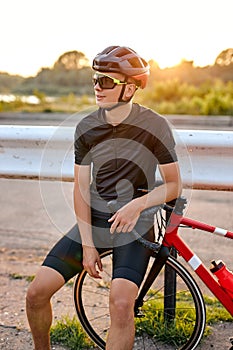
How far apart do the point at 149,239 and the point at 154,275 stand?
21 cm

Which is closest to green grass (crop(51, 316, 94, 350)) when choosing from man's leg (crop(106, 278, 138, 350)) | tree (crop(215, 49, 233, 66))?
man's leg (crop(106, 278, 138, 350))

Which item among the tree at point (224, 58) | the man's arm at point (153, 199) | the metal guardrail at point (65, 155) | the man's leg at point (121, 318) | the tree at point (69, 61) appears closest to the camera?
the man's leg at point (121, 318)

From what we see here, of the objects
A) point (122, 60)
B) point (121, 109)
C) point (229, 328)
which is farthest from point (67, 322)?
point (122, 60)

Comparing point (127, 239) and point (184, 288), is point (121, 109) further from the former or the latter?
point (184, 288)

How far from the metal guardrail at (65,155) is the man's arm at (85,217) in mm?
826

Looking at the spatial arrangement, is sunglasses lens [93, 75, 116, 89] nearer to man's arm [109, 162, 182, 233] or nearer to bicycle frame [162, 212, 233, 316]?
man's arm [109, 162, 182, 233]

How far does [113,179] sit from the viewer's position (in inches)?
138

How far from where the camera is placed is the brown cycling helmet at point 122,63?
3387 millimetres

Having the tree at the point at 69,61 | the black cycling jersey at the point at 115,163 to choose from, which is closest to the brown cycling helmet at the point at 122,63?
the black cycling jersey at the point at 115,163

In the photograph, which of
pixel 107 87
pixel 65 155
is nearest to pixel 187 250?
pixel 107 87

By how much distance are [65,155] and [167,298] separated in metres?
1.23

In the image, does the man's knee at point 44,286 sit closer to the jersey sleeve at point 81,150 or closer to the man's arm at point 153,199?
the man's arm at point 153,199

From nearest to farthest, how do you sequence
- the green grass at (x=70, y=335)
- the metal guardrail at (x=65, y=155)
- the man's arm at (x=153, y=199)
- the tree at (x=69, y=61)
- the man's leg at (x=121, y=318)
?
the man's leg at (x=121, y=318) → the man's arm at (x=153, y=199) → the green grass at (x=70, y=335) → the metal guardrail at (x=65, y=155) → the tree at (x=69, y=61)

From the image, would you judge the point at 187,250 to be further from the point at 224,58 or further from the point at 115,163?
the point at 224,58
